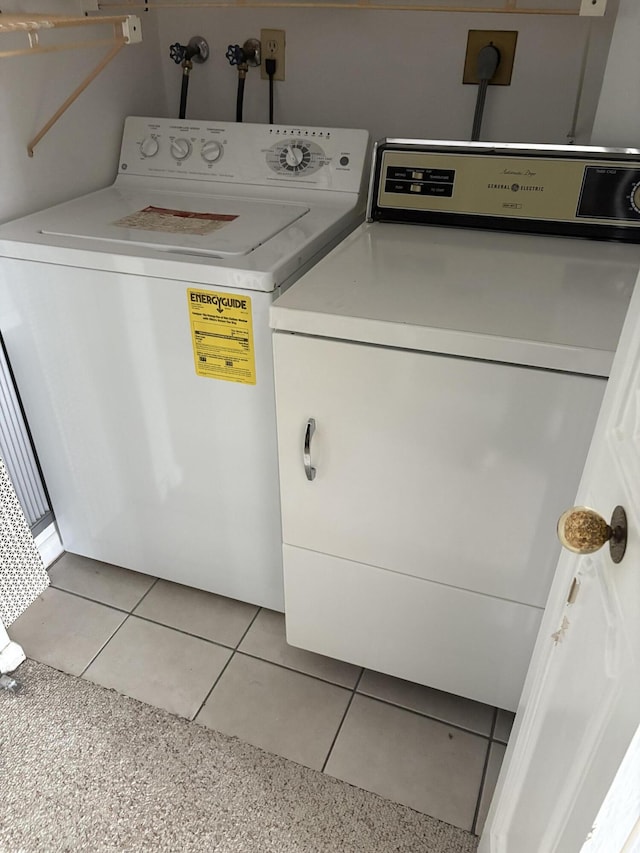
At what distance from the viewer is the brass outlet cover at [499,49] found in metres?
1.57

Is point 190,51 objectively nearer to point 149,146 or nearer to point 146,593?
point 149,146

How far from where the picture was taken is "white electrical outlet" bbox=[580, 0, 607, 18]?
1.28 meters

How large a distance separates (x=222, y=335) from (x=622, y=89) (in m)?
0.94

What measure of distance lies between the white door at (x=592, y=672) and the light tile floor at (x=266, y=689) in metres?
0.49

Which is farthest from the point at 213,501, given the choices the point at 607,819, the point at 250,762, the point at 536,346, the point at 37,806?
the point at 607,819

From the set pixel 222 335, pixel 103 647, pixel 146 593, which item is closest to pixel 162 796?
pixel 103 647

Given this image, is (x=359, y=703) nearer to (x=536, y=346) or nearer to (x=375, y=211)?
(x=536, y=346)

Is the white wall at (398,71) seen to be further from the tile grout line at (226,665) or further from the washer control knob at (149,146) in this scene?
the tile grout line at (226,665)

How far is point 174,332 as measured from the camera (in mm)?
1333

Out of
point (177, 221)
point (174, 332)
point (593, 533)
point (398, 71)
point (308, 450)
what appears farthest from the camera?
point (398, 71)

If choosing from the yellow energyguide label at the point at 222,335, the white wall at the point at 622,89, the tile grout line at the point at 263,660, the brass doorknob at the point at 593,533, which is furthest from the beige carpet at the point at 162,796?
the white wall at the point at 622,89

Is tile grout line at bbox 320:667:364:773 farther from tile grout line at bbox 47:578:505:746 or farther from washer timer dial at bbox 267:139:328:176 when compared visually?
washer timer dial at bbox 267:139:328:176

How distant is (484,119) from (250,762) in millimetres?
1605

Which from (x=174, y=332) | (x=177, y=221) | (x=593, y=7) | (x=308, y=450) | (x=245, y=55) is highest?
(x=593, y=7)
